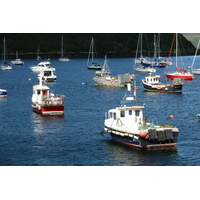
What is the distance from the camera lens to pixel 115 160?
160ft

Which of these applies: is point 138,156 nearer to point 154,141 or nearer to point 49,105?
point 154,141

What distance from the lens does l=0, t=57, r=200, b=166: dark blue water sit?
4900 cm

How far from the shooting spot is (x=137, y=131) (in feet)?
168

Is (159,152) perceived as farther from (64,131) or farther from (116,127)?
(64,131)

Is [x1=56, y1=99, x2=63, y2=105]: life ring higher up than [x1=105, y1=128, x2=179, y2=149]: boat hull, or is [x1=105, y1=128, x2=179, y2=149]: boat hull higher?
[x1=56, y1=99, x2=63, y2=105]: life ring

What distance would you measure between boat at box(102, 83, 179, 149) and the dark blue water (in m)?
0.70

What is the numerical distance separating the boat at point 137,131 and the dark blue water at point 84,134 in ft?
2.29

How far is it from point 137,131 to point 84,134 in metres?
10.2

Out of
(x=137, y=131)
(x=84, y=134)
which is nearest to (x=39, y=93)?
(x=84, y=134)

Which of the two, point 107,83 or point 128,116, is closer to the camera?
point 128,116

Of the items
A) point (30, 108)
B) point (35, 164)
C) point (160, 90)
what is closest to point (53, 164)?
point (35, 164)

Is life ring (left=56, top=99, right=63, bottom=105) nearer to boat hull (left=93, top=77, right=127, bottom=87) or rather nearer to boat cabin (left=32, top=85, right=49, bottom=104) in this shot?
boat cabin (left=32, top=85, right=49, bottom=104)

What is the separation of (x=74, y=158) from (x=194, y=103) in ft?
135

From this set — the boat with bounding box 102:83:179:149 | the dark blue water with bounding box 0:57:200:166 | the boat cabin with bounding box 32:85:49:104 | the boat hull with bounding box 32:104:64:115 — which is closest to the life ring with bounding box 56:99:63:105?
the boat hull with bounding box 32:104:64:115
